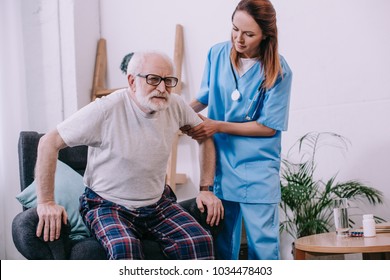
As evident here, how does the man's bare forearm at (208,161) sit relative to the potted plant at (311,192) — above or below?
above

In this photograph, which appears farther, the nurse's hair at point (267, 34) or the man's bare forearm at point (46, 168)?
the nurse's hair at point (267, 34)

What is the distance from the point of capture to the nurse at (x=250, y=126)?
1.73 meters

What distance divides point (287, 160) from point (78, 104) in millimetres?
1069

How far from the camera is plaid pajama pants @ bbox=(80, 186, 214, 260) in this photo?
60.1 inches

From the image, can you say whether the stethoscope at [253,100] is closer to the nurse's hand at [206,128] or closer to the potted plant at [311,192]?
the nurse's hand at [206,128]

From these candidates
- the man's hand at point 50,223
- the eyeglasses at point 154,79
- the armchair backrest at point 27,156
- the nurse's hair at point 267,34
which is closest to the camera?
the man's hand at point 50,223

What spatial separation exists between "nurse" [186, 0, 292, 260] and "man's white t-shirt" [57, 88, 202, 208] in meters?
0.20

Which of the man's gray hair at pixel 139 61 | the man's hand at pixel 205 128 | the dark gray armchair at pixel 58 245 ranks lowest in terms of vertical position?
the dark gray armchair at pixel 58 245

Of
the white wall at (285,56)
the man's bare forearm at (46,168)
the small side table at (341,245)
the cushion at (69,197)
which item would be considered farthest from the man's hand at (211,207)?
the white wall at (285,56)

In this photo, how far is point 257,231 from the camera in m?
1.75

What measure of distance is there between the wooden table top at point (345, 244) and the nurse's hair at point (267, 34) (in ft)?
1.65

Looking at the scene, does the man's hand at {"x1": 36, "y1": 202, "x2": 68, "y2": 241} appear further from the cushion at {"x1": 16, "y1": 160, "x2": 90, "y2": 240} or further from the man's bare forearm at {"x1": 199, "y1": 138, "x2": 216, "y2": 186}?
the man's bare forearm at {"x1": 199, "y1": 138, "x2": 216, "y2": 186}

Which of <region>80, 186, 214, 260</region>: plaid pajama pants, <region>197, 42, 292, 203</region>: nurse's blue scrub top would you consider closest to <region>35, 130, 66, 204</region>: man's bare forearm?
<region>80, 186, 214, 260</region>: plaid pajama pants
